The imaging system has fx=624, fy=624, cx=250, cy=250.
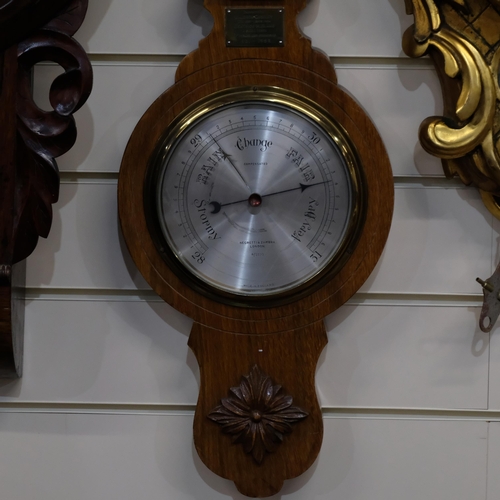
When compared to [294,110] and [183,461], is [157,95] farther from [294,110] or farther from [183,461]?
[183,461]

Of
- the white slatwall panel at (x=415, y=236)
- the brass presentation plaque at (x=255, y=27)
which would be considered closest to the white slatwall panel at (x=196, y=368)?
the white slatwall panel at (x=415, y=236)

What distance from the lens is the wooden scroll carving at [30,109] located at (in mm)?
752

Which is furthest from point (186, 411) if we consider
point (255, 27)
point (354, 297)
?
point (255, 27)

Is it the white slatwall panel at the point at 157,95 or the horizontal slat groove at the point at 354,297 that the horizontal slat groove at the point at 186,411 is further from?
the white slatwall panel at the point at 157,95

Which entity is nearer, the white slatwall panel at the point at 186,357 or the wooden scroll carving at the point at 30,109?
the wooden scroll carving at the point at 30,109

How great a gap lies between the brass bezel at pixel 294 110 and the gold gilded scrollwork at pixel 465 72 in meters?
0.11

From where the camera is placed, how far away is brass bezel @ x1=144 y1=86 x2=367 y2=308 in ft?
2.66

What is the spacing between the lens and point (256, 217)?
0.82 metres

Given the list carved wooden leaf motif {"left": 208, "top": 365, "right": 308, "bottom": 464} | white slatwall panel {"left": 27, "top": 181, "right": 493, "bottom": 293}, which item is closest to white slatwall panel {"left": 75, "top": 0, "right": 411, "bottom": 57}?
white slatwall panel {"left": 27, "top": 181, "right": 493, "bottom": 293}

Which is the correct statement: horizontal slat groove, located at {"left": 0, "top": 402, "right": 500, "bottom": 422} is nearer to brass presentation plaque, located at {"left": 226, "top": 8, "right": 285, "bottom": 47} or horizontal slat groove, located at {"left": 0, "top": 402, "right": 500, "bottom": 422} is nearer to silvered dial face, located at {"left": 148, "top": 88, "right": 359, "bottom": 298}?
silvered dial face, located at {"left": 148, "top": 88, "right": 359, "bottom": 298}

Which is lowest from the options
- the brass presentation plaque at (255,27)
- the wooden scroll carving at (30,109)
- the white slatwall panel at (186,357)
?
the white slatwall panel at (186,357)

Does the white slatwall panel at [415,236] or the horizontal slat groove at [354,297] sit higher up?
the white slatwall panel at [415,236]

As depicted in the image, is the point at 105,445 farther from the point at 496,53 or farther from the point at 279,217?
the point at 496,53

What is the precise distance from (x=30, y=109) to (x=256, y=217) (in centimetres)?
31
